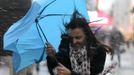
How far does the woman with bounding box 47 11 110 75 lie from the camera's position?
450 cm

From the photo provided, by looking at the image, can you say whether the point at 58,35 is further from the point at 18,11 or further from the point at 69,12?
the point at 18,11

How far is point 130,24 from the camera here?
55.1 meters

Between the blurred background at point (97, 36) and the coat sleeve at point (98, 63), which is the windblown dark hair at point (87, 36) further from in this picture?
the blurred background at point (97, 36)

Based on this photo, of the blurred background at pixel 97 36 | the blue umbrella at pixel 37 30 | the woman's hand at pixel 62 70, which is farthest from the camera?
the blurred background at pixel 97 36

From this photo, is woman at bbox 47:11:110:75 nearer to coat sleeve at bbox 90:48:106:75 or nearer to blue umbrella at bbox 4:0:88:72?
coat sleeve at bbox 90:48:106:75

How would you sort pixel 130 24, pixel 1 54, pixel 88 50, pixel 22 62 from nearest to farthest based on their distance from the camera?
1. pixel 88 50
2. pixel 22 62
3. pixel 1 54
4. pixel 130 24

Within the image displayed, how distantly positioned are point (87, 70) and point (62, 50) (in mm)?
280

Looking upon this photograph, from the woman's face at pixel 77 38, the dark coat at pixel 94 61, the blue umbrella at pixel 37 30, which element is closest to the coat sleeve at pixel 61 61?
the dark coat at pixel 94 61

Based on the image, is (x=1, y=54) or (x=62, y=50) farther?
(x=1, y=54)

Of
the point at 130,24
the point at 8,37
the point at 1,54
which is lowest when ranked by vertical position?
the point at 130,24

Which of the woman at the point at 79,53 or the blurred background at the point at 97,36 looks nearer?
the woman at the point at 79,53

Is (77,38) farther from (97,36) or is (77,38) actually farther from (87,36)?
(97,36)

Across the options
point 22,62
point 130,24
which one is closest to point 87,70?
point 22,62

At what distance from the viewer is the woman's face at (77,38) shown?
4.48 meters
